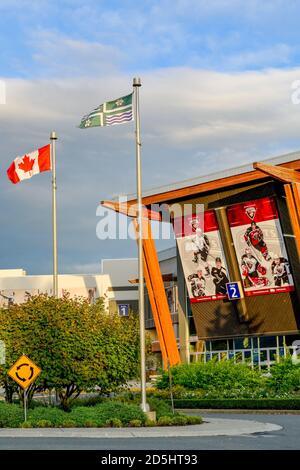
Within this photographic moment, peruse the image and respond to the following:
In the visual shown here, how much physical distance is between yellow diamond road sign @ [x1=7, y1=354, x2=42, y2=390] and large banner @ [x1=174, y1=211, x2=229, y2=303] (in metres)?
35.9

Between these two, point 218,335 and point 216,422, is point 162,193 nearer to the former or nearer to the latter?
point 218,335

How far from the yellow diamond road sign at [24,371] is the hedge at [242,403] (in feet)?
45.7

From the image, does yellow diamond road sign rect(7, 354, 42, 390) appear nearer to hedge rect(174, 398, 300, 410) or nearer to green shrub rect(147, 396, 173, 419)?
green shrub rect(147, 396, 173, 419)

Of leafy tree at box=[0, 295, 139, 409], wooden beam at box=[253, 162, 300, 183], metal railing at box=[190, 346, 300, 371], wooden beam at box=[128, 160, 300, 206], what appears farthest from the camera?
metal railing at box=[190, 346, 300, 371]

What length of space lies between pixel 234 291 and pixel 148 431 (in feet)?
122

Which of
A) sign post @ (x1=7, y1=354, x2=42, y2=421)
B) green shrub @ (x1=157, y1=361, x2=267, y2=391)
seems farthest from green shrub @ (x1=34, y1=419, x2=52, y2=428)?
green shrub @ (x1=157, y1=361, x2=267, y2=391)

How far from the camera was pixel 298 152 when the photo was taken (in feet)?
182

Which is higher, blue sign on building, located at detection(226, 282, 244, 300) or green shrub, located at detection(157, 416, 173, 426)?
blue sign on building, located at detection(226, 282, 244, 300)

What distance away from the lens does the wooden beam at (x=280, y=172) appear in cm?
5238

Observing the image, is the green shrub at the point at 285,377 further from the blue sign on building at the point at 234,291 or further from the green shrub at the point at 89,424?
the blue sign on building at the point at 234,291

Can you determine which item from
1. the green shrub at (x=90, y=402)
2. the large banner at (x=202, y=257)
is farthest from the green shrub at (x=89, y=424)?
the large banner at (x=202, y=257)

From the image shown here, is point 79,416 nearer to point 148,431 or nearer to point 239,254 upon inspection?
point 148,431

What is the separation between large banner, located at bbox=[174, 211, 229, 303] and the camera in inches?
2542

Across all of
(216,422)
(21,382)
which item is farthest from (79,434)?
(216,422)
